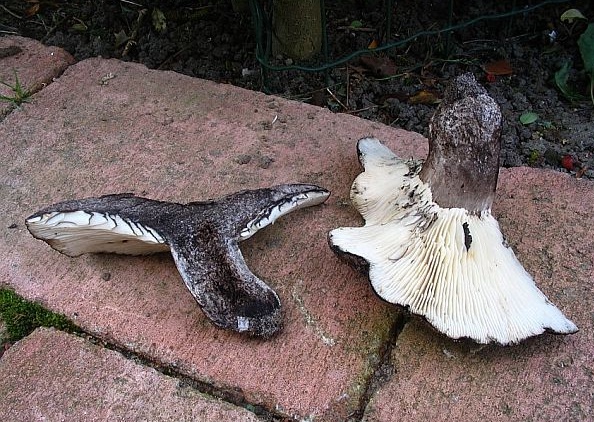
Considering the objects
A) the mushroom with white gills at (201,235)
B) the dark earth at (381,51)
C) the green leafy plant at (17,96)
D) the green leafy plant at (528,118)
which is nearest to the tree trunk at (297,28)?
the dark earth at (381,51)

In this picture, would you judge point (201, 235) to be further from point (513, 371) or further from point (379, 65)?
point (379, 65)

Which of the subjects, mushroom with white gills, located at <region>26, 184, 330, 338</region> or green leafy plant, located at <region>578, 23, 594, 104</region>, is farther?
green leafy plant, located at <region>578, 23, 594, 104</region>

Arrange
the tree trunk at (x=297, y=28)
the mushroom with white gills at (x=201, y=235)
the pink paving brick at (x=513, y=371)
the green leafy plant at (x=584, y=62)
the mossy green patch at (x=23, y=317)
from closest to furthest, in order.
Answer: the pink paving brick at (x=513, y=371) → the mushroom with white gills at (x=201, y=235) → the mossy green patch at (x=23, y=317) → the green leafy plant at (x=584, y=62) → the tree trunk at (x=297, y=28)

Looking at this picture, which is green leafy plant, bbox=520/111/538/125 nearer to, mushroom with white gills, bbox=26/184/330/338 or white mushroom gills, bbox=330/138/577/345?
white mushroom gills, bbox=330/138/577/345

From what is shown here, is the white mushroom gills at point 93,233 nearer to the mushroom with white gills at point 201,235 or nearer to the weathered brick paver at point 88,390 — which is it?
the mushroom with white gills at point 201,235

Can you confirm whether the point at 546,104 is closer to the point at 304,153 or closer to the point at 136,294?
the point at 304,153

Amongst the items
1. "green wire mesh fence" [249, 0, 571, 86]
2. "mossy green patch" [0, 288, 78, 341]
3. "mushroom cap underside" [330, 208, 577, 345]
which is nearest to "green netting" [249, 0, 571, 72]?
"green wire mesh fence" [249, 0, 571, 86]
